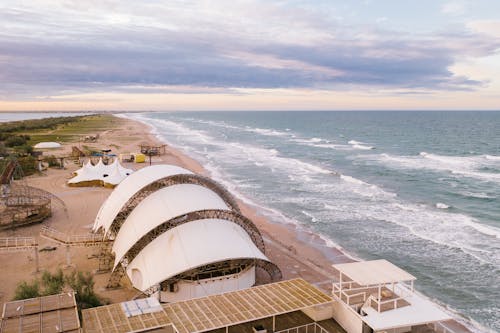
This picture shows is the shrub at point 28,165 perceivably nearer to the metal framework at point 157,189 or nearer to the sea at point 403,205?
the sea at point 403,205

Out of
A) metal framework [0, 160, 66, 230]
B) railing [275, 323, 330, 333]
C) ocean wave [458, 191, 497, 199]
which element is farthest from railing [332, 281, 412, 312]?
ocean wave [458, 191, 497, 199]

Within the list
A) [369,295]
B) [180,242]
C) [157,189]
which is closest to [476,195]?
[369,295]

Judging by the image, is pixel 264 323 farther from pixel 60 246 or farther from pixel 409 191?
pixel 409 191

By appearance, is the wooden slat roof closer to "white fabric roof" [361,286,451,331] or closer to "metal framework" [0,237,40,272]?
"white fabric roof" [361,286,451,331]

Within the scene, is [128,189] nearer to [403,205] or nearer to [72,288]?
[72,288]

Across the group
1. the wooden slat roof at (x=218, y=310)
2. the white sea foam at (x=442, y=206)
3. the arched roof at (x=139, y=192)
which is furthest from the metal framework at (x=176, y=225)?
the white sea foam at (x=442, y=206)

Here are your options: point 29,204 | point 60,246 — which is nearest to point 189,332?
point 60,246
